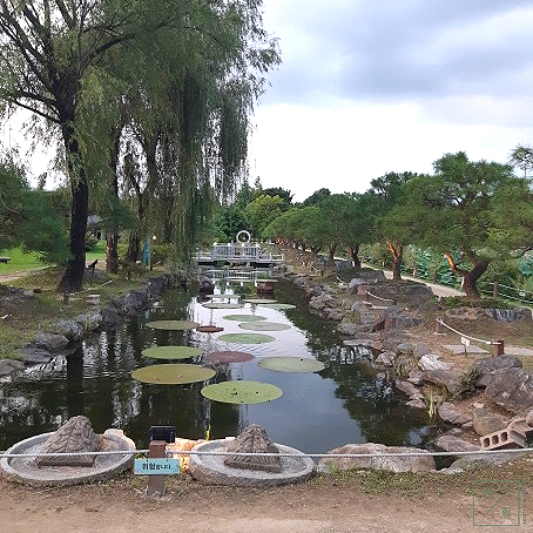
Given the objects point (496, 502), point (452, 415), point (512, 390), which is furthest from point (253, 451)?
point (512, 390)

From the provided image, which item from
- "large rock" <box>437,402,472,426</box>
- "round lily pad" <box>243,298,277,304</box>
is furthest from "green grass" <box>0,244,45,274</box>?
"large rock" <box>437,402,472,426</box>

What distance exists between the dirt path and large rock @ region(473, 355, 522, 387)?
11.5 ft

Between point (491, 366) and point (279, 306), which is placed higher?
point (491, 366)

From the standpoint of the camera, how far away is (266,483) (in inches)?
150

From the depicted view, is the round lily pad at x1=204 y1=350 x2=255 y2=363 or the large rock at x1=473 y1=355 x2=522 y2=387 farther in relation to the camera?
the round lily pad at x1=204 y1=350 x2=255 y2=363

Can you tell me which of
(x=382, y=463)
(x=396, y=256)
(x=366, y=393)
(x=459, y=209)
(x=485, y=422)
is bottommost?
(x=366, y=393)

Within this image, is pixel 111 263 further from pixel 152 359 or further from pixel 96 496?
pixel 96 496

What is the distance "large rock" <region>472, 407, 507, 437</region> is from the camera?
5887 millimetres

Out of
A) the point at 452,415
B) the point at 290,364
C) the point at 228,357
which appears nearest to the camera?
the point at 452,415

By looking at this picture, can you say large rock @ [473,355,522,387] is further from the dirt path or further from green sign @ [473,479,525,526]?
the dirt path

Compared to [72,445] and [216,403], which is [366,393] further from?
[72,445]

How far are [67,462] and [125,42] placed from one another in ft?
33.1

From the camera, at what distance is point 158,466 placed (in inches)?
137

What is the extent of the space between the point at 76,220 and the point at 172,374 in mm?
6299
